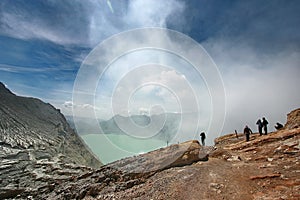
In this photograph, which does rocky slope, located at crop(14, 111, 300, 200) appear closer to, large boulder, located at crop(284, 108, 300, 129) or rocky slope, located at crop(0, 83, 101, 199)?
large boulder, located at crop(284, 108, 300, 129)

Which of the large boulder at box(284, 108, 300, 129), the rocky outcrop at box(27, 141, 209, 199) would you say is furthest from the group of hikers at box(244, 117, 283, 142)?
the rocky outcrop at box(27, 141, 209, 199)

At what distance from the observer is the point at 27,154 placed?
135 ft

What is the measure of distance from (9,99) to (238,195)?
3753 inches

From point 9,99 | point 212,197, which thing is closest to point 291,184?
point 212,197

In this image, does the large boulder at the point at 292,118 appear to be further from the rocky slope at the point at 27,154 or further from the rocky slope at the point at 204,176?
the rocky slope at the point at 27,154

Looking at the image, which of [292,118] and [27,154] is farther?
[27,154]

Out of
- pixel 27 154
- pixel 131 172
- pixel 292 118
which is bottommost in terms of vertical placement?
pixel 131 172

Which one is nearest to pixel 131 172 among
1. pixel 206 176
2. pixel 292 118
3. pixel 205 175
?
pixel 205 175

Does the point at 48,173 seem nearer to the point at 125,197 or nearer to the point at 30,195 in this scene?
the point at 30,195

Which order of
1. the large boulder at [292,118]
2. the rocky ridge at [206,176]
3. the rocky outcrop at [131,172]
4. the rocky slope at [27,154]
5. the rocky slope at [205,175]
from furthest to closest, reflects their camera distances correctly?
the rocky slope at [27,154], the large boulder at [292,118], the rocky outcrop at [131,172], the rocky slope at [205,175], the rocky ridge at [206,176]

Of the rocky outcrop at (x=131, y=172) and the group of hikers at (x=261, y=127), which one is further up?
the group of hikers at (x=261, y=127)

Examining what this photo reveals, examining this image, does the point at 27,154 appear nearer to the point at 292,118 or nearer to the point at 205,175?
the point at 205,175

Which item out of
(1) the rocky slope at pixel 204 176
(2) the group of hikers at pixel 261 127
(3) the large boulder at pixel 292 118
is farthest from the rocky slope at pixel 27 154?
(3) the large boulder at pixel 292 118

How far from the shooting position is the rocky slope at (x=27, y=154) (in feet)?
98.2
